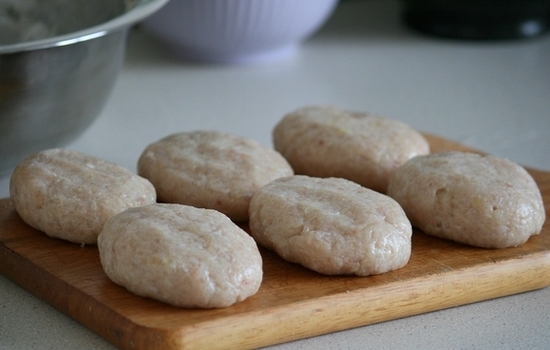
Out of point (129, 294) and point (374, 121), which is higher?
point (374, 121)

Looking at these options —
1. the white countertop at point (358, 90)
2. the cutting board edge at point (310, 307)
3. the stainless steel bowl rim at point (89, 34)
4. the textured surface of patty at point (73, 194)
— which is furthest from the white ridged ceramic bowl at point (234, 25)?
the cutting board edge at point (310, 307)

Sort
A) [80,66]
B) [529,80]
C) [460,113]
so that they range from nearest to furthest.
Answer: [80,66] < [460,113] < [529,80]

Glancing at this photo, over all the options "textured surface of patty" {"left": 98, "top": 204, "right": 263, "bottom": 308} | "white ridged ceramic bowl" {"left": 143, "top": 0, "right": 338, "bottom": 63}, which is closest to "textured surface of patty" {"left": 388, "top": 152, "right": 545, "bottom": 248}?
"textured surface of patty" {"left": 98, "top": 204, "right": 263, "bottom": 308}

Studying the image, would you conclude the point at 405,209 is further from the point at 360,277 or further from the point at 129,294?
the point at 129,294

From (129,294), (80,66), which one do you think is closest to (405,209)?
(129,294)

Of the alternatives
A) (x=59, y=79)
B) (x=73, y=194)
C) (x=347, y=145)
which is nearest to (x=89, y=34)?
(x=59, y=79)

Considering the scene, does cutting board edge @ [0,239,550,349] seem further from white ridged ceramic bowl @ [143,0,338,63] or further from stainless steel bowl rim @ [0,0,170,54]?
white ridged ceramic bowl @ [143,0,338,63]
